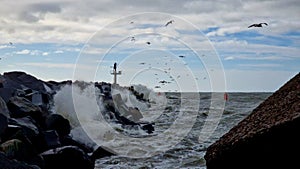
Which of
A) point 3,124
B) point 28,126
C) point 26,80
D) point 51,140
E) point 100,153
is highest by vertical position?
point 26,80

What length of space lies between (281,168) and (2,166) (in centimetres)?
328

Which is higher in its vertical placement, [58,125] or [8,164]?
[58,125]

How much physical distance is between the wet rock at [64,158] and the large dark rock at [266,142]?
319 centimetres

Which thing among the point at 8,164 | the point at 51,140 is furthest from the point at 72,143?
the point at 8,164

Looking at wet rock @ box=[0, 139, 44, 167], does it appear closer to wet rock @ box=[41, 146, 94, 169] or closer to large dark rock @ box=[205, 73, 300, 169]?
wet rock @ box=[41, 146, 94, 169]

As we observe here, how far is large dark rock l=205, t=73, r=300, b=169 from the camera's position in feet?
11.9

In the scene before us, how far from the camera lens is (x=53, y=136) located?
27.9ft

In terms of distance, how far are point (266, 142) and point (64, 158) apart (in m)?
3.95

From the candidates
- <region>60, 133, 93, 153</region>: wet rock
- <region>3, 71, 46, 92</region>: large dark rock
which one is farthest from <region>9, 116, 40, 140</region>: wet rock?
<region>3, 71, 46, 92</region>: large dark rock

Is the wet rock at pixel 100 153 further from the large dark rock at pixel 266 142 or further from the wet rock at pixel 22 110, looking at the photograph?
the large dark rock at pixel 266 142

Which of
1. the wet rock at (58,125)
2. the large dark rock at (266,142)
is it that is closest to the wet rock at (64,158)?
the wet rock at (58,125)

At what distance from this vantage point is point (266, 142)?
3725mm

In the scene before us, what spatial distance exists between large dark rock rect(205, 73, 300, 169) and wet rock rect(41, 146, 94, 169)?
3.19 m

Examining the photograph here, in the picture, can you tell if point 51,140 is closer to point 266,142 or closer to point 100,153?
point 100,153
